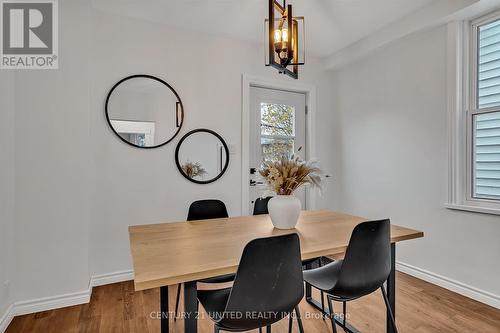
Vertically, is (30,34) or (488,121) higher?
(30,34)

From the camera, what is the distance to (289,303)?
1.20 meters

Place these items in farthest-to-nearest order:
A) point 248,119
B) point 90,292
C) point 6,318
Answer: point 248,119, point 90,292, point 6,318

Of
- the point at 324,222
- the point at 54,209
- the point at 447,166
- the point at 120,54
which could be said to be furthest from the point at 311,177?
the point at 120,54

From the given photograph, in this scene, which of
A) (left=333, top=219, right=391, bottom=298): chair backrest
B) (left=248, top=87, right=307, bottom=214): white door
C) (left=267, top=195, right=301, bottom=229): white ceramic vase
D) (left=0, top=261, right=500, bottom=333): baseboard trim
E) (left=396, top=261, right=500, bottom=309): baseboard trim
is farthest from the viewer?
(left=248, top=87, right=307, bottom=214): white door

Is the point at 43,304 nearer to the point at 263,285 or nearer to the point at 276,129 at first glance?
the point at 263,285

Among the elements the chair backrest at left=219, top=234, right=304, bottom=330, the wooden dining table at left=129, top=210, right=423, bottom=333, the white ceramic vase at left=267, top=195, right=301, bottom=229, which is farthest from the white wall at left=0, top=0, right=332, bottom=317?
the chair backrest at left=219, top=234, right=304, bottom=330

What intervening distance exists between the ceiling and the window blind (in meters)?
0.64

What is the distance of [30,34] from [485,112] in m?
3.91

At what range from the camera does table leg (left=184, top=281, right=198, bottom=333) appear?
3.68 ft

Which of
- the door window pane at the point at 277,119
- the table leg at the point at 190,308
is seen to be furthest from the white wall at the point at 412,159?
the table leg at the point at 190,308

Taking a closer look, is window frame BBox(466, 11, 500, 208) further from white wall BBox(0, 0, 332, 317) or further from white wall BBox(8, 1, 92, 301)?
white wall BBox(8, 1, 92, 301)

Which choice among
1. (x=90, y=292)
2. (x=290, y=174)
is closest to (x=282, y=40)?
(x=290, y=174)

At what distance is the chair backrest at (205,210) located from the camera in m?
2.32

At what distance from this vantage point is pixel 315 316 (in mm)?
2127
